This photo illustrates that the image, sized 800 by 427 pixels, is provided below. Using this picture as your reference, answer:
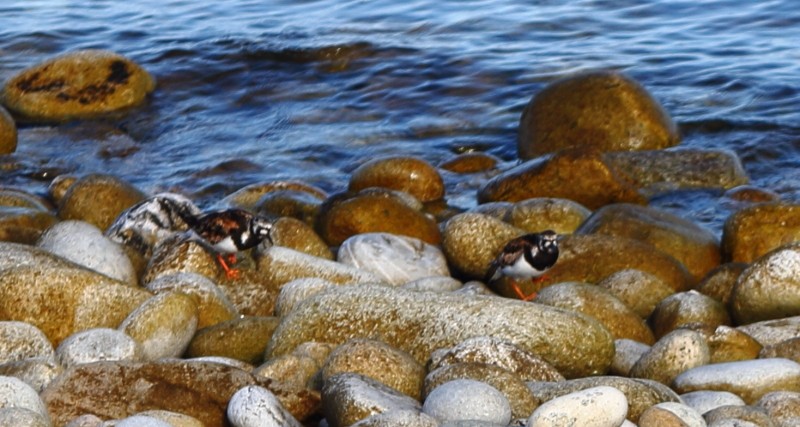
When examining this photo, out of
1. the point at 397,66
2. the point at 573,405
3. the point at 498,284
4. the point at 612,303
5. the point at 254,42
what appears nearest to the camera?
the point at 573,405

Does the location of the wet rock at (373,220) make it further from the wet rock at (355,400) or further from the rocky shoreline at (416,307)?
the wet rock at (355,400)

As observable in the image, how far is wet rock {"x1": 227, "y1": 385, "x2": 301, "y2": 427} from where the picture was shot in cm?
446

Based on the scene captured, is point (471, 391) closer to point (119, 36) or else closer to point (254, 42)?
point (254, 42)

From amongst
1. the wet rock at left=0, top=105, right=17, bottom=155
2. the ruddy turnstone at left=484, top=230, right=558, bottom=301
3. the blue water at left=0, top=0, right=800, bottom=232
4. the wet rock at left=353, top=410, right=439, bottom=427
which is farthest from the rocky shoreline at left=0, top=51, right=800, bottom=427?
the wet rock at left=0, top=105, right=17, bottom=155

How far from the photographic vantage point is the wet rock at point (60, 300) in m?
5.99

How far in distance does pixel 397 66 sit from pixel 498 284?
690cm

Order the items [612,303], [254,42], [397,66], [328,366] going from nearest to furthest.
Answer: [328,366], [612,303], [397,66], [254,42]

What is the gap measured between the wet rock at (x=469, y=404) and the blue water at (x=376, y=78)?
16.9 ft

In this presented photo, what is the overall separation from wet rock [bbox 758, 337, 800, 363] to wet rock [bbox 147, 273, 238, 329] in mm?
2622

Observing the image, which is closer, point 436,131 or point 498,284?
point 498,284

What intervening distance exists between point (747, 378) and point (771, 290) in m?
1.55

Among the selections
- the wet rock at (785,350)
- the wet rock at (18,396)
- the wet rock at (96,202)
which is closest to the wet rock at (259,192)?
the wet rock at (96,202)

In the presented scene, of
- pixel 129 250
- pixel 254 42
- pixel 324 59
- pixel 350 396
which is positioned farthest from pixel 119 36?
pixel 350 396

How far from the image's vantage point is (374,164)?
33.0 feet
